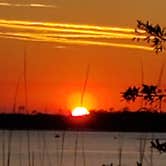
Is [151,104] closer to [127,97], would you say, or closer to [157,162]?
[127,97]

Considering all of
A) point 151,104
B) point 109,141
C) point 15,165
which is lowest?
point 151,104

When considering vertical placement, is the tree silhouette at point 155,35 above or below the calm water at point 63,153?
below

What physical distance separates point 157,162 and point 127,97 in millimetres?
29289

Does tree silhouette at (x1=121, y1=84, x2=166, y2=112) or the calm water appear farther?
the calm water

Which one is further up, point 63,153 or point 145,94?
point 63,153

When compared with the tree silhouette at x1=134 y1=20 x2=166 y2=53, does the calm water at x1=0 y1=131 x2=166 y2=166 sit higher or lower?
higher

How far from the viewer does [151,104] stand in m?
6.07

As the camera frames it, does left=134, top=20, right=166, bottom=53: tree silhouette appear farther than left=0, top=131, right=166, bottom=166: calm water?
No

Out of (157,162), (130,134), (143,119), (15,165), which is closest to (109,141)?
(130,134)

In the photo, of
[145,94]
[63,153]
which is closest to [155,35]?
[145,94]

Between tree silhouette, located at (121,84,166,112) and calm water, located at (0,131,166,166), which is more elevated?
calm water, located at (0,131,166,166)

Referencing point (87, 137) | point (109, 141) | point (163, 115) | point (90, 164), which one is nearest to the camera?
point (163, 115)

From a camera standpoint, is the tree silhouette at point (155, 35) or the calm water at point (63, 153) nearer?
the tree silhouette at point (155, 35)

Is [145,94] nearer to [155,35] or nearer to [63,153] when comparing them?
[155,35]
